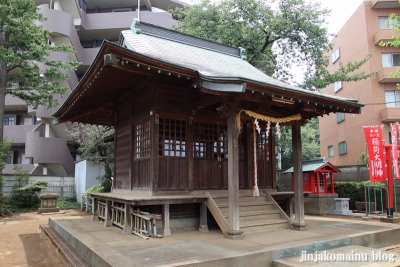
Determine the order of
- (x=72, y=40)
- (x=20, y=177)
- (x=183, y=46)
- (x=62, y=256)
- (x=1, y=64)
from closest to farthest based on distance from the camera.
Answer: (x=62, y=256), (x=183, y=46), (x=1, y=64), (x=20, y=177), (x=72, y=40)

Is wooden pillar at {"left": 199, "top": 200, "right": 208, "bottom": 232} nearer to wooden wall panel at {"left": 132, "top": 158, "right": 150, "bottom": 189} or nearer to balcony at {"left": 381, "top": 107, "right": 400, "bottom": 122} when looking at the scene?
wooden wall panel at {"left": 132, "top": 158, "right": 150, "bottom": 189}

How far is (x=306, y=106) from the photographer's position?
7652 mm

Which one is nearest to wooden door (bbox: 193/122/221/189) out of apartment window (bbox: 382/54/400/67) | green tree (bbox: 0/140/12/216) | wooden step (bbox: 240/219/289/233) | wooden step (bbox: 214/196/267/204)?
wooden step (bbox: 214/196/267/204)

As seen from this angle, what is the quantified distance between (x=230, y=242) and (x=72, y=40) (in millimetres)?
22213

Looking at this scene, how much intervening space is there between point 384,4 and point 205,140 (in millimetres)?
18540

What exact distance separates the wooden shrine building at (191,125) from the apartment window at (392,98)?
46.9ft

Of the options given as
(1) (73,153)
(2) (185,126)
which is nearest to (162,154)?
(2) (185,126)

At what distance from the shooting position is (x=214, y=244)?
5.87 m

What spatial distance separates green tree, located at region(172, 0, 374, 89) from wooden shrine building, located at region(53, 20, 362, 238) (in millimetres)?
8236

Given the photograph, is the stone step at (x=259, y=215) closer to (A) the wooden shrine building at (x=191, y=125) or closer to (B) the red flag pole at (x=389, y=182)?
(A) the wooden shrine building at (x=191, y=125)

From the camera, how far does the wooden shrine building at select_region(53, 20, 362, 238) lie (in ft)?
21.0

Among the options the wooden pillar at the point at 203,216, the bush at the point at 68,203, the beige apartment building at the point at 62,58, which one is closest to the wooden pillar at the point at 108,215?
the wooden pillar at the point at 203,216

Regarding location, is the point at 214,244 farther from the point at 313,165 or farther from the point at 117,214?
the point at 313,165

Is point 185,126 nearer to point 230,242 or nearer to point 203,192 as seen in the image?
point 203,192
